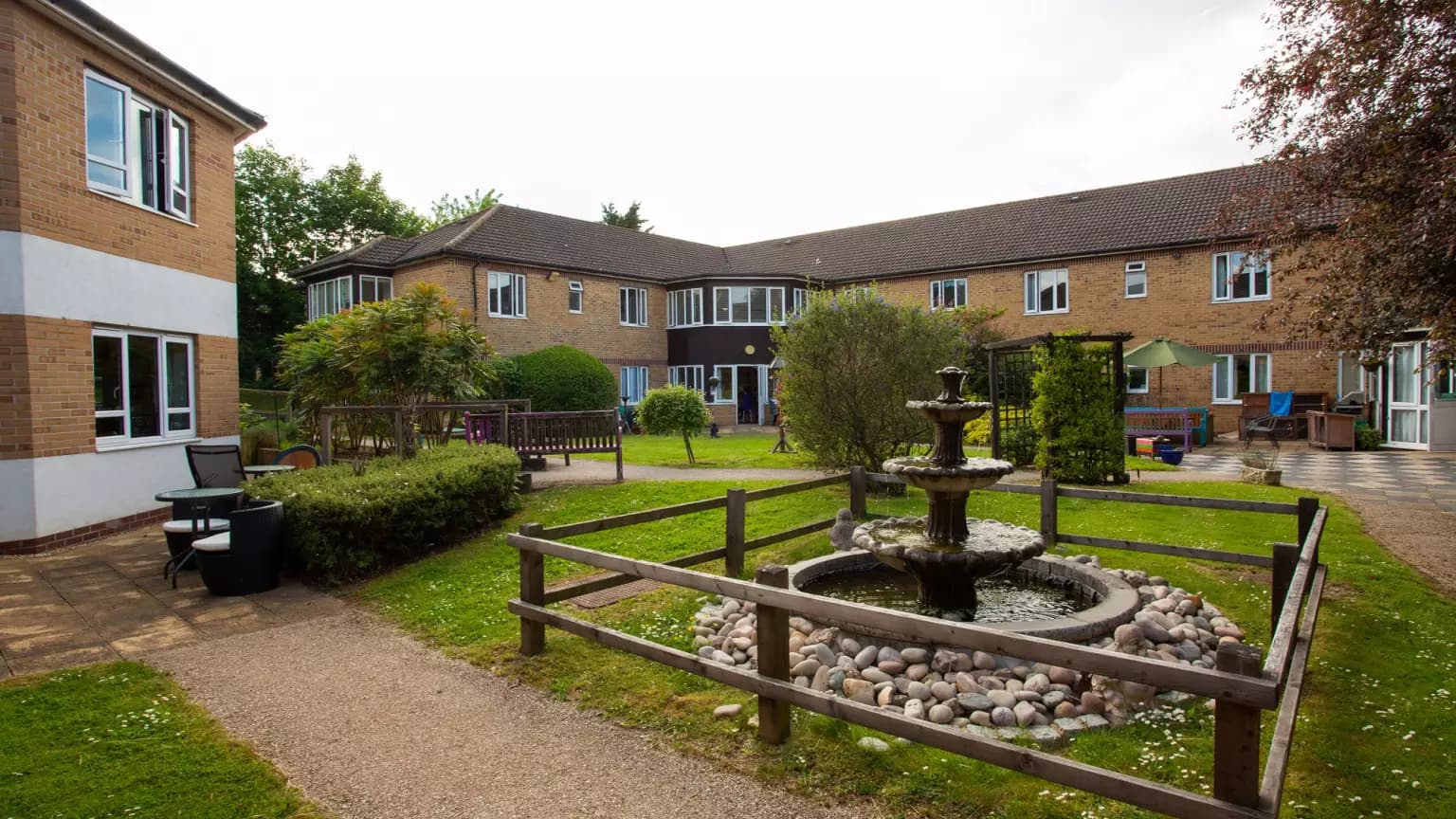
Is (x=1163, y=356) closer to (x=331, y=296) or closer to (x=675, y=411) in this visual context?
(x=675, y=411)

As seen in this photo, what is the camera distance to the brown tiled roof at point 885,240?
25.9 m

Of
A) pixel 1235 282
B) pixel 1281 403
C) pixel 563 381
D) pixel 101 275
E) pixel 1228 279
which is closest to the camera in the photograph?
pixel 101 275

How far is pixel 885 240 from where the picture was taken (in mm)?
33281

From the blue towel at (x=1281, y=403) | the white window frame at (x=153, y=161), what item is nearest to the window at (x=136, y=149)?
the white window frame at (x=153, y=161)

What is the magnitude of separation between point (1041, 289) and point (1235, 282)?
5801 mm

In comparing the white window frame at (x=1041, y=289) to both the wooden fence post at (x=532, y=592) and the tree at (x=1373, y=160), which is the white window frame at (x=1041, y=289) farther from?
the wooden fence post at (x=532, y=592)

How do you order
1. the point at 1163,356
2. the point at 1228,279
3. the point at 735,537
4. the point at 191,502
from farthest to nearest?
1. the point at 1228,279
2. the point at 1163,356
3. the point at 191,502
4. the point at 735,537

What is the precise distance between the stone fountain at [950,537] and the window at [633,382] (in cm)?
2479

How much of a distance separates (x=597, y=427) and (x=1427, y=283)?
11.9m

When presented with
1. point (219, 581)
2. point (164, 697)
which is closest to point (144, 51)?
point (219, 581)

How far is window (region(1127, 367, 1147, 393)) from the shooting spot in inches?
994

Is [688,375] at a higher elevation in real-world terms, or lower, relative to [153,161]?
lower

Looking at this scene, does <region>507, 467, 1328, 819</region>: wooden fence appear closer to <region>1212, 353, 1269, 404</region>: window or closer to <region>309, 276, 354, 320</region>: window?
<region>1212, 353, 1269, 404</region>: window

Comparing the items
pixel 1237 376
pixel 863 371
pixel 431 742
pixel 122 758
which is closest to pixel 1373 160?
pixel 863 371
